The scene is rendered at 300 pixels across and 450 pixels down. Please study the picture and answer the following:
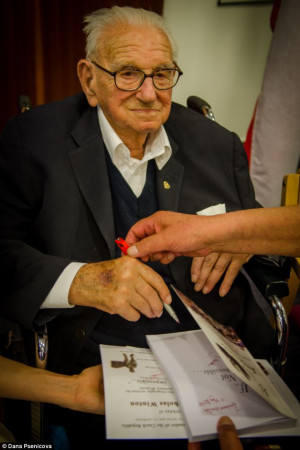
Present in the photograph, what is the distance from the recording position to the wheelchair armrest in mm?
1299

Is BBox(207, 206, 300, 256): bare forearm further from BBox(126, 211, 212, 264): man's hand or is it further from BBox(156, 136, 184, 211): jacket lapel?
BBox(156, 136, 184, 211): jacket lapel

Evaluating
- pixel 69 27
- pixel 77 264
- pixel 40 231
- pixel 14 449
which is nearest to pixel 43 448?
pixel 14 449

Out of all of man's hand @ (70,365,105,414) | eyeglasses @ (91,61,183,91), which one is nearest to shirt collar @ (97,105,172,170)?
eyeglasses @ (91,61,183,91)

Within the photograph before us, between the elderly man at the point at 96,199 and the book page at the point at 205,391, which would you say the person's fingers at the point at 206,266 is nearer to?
the elderly man at the point at 96,199

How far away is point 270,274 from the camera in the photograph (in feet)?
4.48

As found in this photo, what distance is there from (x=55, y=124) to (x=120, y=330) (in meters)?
0.73

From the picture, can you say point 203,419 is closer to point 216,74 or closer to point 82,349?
point 82,349

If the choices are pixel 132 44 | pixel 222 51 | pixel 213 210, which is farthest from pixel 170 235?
pixel 222 51

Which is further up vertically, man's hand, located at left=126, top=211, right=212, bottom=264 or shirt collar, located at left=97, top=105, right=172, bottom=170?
shirt collar, located at left=97, top=105, right=172, bottom=170

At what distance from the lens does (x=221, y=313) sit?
1.45 meters

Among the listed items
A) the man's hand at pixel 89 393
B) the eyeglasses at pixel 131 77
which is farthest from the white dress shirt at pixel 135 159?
the man's hand at pixel 89 393

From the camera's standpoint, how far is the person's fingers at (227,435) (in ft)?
2.93

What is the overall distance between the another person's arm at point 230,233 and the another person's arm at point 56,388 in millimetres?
368

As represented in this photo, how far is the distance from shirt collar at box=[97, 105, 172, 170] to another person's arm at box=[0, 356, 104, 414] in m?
0.72
